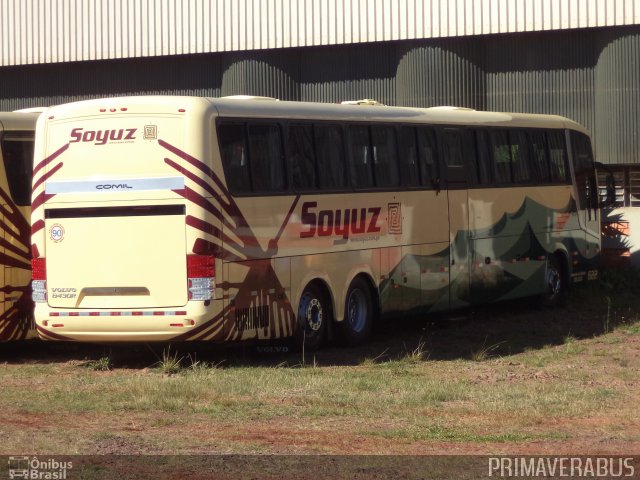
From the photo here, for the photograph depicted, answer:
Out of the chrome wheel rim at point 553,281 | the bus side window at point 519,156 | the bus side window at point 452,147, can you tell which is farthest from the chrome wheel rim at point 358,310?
the chrome wheel rim at point 553,281

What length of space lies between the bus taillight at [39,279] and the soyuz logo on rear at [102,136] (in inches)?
57.4

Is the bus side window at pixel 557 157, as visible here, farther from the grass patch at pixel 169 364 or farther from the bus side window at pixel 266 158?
the grass patch at pixel 169 364


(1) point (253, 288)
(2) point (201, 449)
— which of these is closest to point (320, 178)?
(1) point (253, 288)

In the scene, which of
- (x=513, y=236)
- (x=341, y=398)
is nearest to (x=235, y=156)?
(x=341, y=398)

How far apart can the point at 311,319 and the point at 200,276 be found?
7.81ft

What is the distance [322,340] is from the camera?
668 inches

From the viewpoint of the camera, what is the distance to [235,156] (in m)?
15.2

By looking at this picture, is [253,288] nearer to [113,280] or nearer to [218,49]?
[113,280]

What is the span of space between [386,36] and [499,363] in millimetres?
12127

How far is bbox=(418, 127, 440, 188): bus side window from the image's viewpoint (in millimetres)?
18703

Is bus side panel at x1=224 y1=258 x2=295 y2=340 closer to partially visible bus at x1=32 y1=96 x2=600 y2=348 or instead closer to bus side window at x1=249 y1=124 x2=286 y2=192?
partially visible bus at x1=32 y1=96 x2=600 y2=348

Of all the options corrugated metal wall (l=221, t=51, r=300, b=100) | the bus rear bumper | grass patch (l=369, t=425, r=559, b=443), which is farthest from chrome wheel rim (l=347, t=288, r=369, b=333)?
corrugated metal wall (l=221, t=51, r=300, b=100)

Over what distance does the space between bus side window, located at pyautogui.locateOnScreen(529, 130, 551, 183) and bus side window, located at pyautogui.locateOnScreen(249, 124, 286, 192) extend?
686 cm

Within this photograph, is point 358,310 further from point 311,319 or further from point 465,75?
point 465,75
